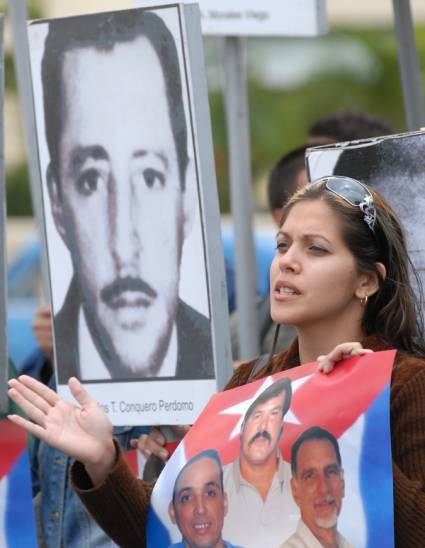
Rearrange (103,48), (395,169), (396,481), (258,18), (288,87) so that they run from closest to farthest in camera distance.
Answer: (396,481) → (395,169) → (103,48) → (258,18) → (288,87)

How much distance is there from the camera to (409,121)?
3.75 m

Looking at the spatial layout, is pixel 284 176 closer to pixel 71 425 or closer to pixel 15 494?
pixel 15 494

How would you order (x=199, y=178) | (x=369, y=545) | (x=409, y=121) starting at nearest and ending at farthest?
(x=369, y=545) < (x=199, y=178) < (x=409, y=121)

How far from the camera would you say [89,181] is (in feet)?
11.4

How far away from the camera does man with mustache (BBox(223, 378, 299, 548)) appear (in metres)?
2.52

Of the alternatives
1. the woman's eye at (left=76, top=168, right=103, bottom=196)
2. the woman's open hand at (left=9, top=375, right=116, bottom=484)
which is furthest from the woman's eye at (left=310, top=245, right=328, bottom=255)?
the woman's eye at (left=76, top=168, right=103, bottom=196)

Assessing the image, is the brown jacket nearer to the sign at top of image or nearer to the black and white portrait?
the black and white portrait

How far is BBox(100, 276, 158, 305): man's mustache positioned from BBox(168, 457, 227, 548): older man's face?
0.81 metres

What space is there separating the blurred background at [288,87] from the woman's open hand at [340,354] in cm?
1333

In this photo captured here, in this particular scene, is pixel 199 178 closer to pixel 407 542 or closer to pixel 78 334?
pixel 78 334

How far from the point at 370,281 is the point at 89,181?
3.27 ft

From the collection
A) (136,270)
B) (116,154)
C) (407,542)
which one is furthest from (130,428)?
(407,542)

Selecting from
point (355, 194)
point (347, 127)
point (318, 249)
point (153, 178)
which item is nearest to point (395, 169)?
point (355, 194)

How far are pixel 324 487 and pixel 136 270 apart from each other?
109cm
